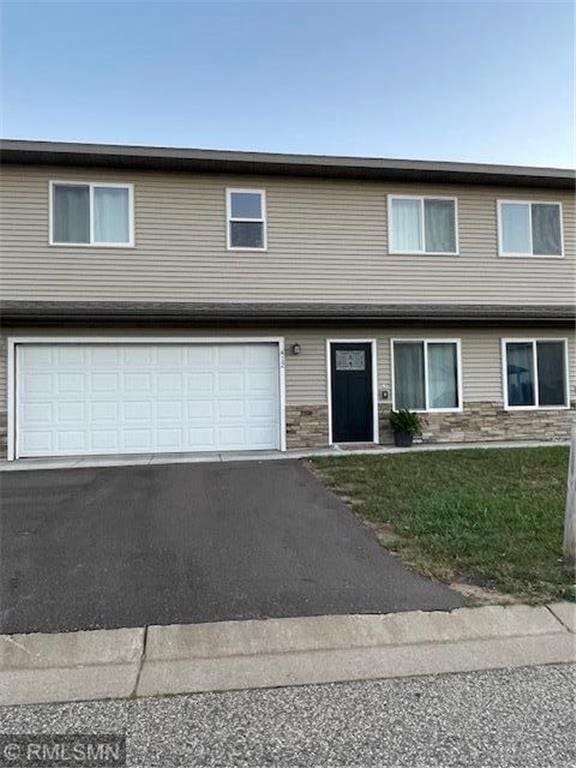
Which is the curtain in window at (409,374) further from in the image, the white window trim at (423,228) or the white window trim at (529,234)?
the white window trim at (529,234)

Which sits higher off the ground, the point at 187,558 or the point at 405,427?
the point at 405,427

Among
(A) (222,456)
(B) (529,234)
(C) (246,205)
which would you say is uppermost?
(C) (246,205)

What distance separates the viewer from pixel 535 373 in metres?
11.7

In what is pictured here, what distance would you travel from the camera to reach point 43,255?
10.0m

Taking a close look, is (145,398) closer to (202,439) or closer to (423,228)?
(202,439)

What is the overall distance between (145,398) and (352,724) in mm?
8569

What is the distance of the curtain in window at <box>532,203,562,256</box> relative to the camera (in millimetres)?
11719

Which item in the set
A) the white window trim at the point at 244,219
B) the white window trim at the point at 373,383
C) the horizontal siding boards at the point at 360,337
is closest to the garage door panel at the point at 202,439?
the horizontal siding boards at the point at 360,337

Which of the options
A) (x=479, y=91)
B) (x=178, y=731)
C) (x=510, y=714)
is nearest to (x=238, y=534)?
(x=178, y=731)

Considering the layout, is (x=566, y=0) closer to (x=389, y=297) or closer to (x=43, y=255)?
(x=389, y=297)

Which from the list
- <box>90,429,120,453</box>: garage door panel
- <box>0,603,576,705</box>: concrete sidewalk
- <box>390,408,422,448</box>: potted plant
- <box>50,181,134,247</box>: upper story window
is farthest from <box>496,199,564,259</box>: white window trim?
<box>0,603,576,705</box>: concrete sidewalk

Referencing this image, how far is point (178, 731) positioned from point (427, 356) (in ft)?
32.5

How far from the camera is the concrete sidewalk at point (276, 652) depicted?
2.83m

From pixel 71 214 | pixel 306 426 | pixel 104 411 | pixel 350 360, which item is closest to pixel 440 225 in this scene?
pixel 350 360
